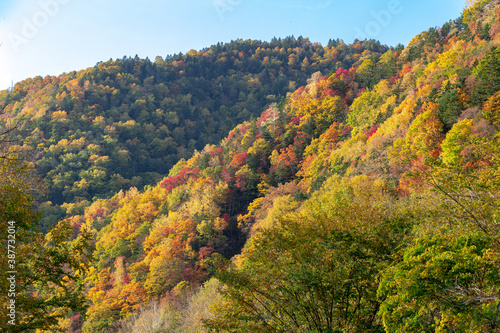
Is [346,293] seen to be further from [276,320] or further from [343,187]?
[343,187]

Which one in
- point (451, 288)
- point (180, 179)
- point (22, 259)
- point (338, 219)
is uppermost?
point (180, 179)

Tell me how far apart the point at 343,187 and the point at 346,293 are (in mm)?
22356

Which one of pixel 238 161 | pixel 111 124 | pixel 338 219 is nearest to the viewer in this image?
pixel 338 219

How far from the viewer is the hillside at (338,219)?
24.0 feet

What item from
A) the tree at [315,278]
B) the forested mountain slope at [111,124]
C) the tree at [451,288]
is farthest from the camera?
the forested mountain slope at [111,124]

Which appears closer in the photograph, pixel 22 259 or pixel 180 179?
pixel 22 259

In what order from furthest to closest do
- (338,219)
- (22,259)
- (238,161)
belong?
(238,161) < (338,219) < (22,259)

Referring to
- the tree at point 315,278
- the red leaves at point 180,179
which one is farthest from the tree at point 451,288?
the red leaves at point 180,179

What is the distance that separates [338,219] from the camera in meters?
13.7

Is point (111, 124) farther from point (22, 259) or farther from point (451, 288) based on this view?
point (451, 288)

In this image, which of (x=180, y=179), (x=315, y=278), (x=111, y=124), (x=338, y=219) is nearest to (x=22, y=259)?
(x=315, y=278)

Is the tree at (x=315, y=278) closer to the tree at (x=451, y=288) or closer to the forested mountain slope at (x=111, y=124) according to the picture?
the tree at (x=451, y=288)

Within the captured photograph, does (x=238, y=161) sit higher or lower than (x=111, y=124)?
lower

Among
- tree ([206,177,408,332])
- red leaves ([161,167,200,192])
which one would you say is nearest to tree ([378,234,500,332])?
tree ([206,177,408,332])
